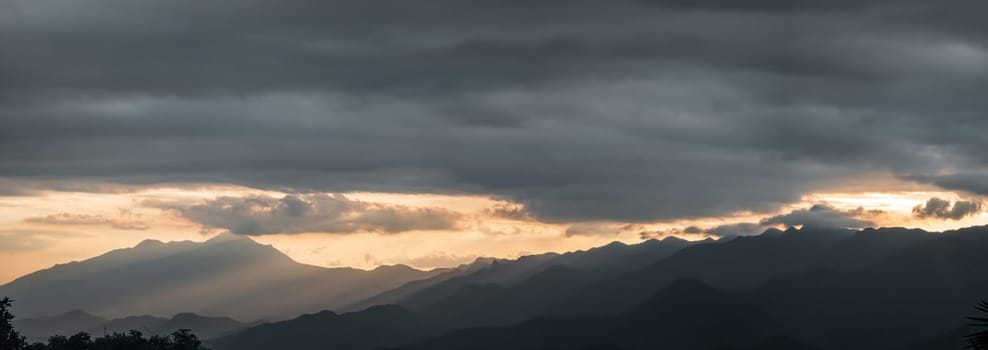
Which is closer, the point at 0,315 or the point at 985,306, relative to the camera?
the point at 985,306

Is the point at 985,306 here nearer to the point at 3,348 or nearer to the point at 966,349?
the point at 966,349

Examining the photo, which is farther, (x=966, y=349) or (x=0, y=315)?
(x=0, y=315)

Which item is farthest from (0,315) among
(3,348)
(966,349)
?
(966,349)

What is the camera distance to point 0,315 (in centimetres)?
19275

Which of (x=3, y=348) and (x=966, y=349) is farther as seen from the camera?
(x=3, y=348)

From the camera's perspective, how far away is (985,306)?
4400cm

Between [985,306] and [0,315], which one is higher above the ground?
[0,315]

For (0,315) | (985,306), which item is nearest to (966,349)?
(985,306)

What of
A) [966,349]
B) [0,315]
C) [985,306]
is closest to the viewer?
[985,306]

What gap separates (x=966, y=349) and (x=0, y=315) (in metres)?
179

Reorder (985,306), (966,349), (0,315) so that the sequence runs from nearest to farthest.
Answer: (985,306) < (966,349) < (0,315)

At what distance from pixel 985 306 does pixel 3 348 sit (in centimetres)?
18375

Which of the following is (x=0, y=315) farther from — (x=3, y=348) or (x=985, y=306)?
(x=985, y=306)

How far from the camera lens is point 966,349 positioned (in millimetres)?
49312
